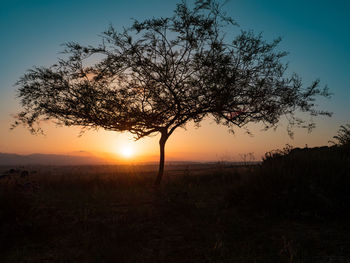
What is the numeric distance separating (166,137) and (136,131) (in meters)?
1.63

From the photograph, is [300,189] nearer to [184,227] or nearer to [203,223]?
[203,223]

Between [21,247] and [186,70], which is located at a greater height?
[186,70]

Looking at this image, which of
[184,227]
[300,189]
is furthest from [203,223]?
[300,189]

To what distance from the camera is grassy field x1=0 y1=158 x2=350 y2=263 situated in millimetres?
5176

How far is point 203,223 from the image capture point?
7.21 metres

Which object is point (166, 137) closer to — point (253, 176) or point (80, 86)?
point (80, 86)

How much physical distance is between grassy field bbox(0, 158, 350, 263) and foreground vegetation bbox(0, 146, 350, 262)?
0.02 m

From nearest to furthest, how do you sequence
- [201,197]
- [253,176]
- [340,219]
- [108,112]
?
[340,219] → [253,176] → [201,197] → [108,112]

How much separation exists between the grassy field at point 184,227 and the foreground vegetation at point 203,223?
2 cm

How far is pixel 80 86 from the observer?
13625 millimetres

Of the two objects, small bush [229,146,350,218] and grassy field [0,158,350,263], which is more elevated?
small bush [229,146,350,218]

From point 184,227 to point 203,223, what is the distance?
558mm

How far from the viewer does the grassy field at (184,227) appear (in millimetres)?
5176

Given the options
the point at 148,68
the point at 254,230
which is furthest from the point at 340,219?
the point at 148,68
